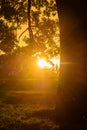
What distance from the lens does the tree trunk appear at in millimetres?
12711

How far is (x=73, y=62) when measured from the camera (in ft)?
43.8

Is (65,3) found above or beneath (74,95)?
above

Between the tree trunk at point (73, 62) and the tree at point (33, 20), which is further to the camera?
the tree at point (33, 20)

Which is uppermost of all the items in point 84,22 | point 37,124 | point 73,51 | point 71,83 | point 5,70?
point 84,22

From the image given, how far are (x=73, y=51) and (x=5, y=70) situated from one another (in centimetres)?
7014

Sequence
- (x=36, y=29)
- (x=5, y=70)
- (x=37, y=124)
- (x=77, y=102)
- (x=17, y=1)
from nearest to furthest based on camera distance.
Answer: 1. (x=37, y=124)
2. (x=77, y=102)
3. (x=17, y=1)
4. (x=36, y=29)
5. (x=5, y=70)

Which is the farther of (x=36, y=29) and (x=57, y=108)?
(x=36, y=29)

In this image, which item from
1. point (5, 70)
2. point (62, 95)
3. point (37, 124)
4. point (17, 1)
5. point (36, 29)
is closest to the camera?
point (37, 124)

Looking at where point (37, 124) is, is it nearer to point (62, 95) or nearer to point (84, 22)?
point (62, 95)

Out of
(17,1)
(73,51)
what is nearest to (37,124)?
(73,51)

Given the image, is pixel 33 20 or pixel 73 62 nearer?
pixel 73 62

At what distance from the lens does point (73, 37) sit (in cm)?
1306

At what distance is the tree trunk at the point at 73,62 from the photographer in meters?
12.7

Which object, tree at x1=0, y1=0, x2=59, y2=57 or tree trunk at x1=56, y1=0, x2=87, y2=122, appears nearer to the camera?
tree trunk at x1=56, y1=0, x2=87, y2=122
